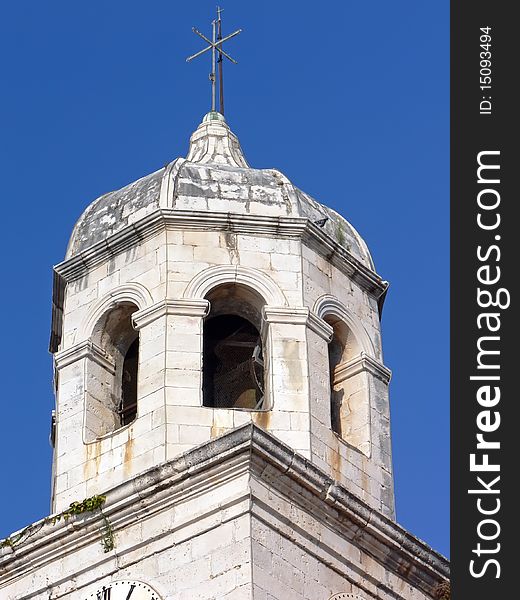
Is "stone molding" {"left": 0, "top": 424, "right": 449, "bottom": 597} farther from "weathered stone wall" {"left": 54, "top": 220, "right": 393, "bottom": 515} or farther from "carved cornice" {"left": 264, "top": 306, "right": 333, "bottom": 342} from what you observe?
"carved cornice" {"left": 264, "top": 306, "right": 333, "bottom": 342}

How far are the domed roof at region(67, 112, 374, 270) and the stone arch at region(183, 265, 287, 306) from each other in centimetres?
79

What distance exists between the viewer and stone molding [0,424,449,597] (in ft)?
72.1

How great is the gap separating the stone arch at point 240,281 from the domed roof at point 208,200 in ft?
2.59

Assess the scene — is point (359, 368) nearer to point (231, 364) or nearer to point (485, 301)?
point (231, 364)

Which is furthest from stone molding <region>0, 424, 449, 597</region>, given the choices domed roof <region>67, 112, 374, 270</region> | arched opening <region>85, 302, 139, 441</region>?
domed roof <region>67, 112, 374, 270</region>

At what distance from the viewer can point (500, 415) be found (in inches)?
761

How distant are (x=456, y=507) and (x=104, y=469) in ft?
17.4

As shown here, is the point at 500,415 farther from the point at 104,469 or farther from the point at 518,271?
the point at 104,469

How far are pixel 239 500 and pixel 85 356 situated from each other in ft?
11.1

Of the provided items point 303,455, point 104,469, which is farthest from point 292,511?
point 104,469

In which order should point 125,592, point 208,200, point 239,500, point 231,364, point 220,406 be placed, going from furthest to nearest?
point 231,364, point 220,406, point 208,200, point 125,592, point 239,500

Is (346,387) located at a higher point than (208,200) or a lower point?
lower

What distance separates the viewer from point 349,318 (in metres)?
24.9

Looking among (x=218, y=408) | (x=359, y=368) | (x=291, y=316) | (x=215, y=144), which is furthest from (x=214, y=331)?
(x=215, y=144)
